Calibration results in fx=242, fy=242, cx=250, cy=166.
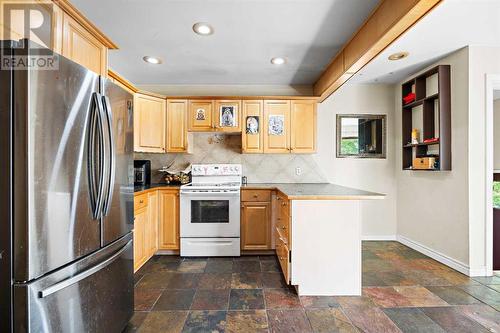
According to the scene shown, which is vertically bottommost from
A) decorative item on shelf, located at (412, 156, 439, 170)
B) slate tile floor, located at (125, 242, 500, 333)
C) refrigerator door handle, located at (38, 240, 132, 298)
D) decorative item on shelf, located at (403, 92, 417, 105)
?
slate tile floor, located at (125, 242, 500, 333)

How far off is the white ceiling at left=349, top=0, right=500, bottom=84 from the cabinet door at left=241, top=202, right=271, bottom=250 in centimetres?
225

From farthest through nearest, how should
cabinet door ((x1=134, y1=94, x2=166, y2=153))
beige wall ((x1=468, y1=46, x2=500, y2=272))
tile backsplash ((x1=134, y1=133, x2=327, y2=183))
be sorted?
1. tile backsplash ((x1=134, y1=133, x2=327, y2=183))
2. cabinet door ((x1=134, y1=94, x2=166, y2=153))
3. beige wall ((x1=468, y1=46, x2=500, y2=272))

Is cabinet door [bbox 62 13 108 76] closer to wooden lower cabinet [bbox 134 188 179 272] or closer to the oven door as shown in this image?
wooden lower cabinet [bbox 134 188 179 272]

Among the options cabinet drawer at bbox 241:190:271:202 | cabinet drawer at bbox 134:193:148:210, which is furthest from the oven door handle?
cabinet drawer at bbox 134:193:148:210

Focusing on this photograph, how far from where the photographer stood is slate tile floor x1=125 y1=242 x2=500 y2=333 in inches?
72.1

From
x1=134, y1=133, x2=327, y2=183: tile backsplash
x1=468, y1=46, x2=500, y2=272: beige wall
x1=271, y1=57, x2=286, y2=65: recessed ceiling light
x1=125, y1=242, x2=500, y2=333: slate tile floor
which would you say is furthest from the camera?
x1=134, y1=133, x2=327, y2=183: tile backsplash

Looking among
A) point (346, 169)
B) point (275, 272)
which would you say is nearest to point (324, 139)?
point (346, 169)

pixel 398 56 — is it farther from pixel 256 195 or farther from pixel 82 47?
pixel 82 47

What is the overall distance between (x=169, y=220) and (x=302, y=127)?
2309 millimetres

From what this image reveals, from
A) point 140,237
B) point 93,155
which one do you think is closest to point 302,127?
point 140,237

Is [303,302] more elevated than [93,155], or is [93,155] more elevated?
[93,155]

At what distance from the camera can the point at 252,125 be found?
140 inches

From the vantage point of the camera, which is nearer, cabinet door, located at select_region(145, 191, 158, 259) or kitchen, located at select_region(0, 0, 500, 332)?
kitchen, located at select_region(0, 0, 500, 332)

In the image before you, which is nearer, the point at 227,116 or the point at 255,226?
the point at 255,226
